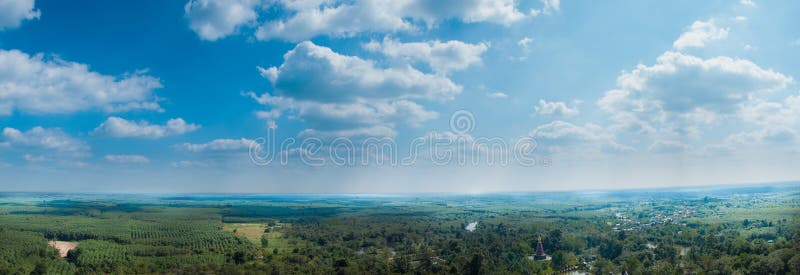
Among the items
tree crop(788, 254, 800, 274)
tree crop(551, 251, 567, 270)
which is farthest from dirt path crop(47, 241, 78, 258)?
tree crop(788, 254, 800, 274)

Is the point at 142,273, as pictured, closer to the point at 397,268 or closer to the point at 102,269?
the point at 102,269

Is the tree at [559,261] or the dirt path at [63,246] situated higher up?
the dirt path at [63,246]

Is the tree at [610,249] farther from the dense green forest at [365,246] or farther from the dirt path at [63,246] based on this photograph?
the dirt path at [63,246]

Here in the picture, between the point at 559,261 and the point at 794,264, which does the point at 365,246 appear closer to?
the point at 559,261

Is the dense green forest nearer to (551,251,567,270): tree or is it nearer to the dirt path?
(551,251,567,270): tree

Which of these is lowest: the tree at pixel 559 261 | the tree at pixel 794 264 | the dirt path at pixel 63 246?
the tree at pixel 559 261

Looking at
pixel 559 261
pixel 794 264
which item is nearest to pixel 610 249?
pixel 559 261

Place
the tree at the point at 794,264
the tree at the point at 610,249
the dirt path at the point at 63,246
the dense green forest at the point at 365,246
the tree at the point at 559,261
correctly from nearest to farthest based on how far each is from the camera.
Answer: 1. the tree at the point at 794,264
2. the dense green forest at the point at 365,246
3. the tree at the point at 559,261
4. the tree at the point at 610,249
5. the dirt path at the point at 63,246

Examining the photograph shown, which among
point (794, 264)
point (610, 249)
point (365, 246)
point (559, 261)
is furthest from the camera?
point (365, 246)

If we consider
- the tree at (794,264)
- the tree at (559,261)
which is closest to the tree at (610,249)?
the tree at (559,261)

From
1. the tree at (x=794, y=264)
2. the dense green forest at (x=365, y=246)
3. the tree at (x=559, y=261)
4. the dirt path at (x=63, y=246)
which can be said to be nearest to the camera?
the tree at (x=794, y=264)
